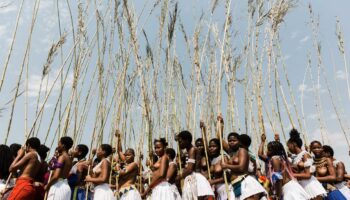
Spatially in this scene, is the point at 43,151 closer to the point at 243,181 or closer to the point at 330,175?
the point at 243,181

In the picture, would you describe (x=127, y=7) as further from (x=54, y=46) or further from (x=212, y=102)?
(x=212, y=102)

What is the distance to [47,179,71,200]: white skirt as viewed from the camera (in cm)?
438

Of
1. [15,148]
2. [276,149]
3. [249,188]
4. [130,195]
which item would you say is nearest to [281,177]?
[276,149]

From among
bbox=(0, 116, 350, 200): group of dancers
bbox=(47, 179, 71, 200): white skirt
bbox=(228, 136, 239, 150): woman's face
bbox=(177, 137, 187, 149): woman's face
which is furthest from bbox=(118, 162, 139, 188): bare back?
bbox=(228, 136, 239, 150): woman's face

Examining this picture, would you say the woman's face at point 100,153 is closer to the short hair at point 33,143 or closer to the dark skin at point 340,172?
the short hair at point 33,143

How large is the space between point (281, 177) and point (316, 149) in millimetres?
1156

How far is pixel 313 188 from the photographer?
192 inches

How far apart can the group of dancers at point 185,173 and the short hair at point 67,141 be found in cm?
1

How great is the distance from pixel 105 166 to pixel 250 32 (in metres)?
3.05

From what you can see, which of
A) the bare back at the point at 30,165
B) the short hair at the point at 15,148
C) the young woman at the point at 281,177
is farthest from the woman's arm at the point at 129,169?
the young woman at the point at 281,177

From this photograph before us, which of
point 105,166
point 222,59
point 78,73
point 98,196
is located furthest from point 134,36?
point 98,196

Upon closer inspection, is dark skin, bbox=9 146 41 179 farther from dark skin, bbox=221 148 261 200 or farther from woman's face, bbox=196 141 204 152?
dark skin, bbox=221 148 261 200

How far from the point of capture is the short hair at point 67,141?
440 cm

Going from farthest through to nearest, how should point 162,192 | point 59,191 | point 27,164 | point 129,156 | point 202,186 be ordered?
point 129,156 → point 202,186 → point 162,192 → point 59,191 → point 27,164
